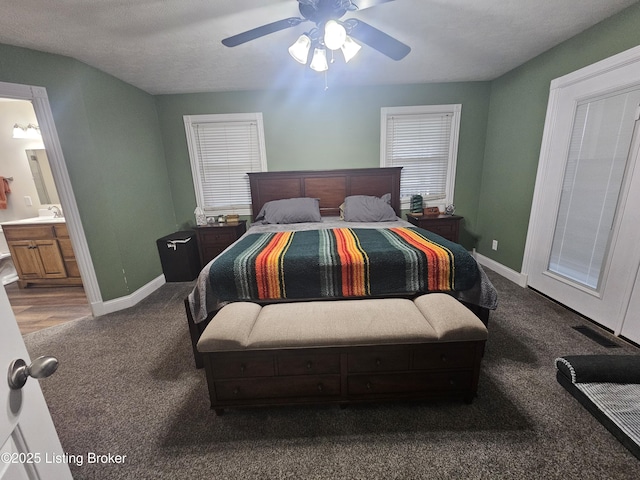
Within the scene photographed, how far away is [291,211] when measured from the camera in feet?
10.9

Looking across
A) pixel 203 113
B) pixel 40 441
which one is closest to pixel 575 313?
pixel 40 441

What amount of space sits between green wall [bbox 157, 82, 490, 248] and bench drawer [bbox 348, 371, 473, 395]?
291 centimetres

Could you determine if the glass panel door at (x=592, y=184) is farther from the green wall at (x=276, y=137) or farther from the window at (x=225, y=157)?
the window at (x=225, y=157)

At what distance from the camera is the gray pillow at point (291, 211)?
328 centimetres

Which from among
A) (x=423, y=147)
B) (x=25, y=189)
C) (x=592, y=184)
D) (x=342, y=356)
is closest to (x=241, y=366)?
(x=342, y=356)

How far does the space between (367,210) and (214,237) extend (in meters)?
2.03

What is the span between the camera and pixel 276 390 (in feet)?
4.91

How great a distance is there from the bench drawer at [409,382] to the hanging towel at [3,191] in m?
5.04

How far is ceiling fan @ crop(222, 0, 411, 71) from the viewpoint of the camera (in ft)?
4.84

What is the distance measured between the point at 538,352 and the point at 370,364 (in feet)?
4.70

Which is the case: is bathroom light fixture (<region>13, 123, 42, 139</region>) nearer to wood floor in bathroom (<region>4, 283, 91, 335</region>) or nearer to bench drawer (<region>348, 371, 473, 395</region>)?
wood floor in bathroom (<region>4, 283, 91, 335</region>)

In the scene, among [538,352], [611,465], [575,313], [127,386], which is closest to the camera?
[611,465]

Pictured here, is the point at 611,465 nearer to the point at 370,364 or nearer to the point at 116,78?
the point at 370,364

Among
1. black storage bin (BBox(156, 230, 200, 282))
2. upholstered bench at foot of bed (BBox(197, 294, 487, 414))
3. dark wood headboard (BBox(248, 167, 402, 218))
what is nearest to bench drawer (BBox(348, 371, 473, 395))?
upholstered bench at foot of bed (BBox(197, 294, 487, 414))
